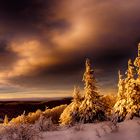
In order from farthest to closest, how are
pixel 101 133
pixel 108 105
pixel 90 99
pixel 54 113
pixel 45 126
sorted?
pixel 54 113
pixel 108 105
pixel 90 99
pixel 45 126
pixel 101 133

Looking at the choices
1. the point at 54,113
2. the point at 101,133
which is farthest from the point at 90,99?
the point at 54,113

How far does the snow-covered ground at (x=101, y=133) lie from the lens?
1523cm

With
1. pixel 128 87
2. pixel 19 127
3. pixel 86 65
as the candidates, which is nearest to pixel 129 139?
pixel 19 127

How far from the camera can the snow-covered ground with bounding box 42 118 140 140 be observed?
15.2m

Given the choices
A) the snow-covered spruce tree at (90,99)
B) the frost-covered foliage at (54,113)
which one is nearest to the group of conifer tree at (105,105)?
the snow-covered spruce tree at (90,99)

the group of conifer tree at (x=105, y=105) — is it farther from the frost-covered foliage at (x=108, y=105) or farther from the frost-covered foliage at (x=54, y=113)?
the frost-covered foliage at (x=54, y=113)

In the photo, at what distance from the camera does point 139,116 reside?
65.1ft

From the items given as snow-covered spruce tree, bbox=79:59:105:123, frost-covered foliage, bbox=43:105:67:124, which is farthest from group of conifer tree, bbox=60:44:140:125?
frost-covered foliage, bbox=43:105:67:124

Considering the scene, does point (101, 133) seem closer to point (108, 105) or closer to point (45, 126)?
point (45, 126)

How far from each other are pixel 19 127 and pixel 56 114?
12532 centimetres

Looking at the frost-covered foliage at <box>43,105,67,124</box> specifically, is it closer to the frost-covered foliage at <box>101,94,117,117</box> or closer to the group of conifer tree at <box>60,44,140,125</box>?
the frost-covered foliage at <box>101,94,117,117</box>

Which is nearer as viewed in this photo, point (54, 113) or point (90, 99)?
point (90, 99)

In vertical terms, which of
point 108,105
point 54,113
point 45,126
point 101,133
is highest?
point 108,105

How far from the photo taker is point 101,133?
15758 millimetres
